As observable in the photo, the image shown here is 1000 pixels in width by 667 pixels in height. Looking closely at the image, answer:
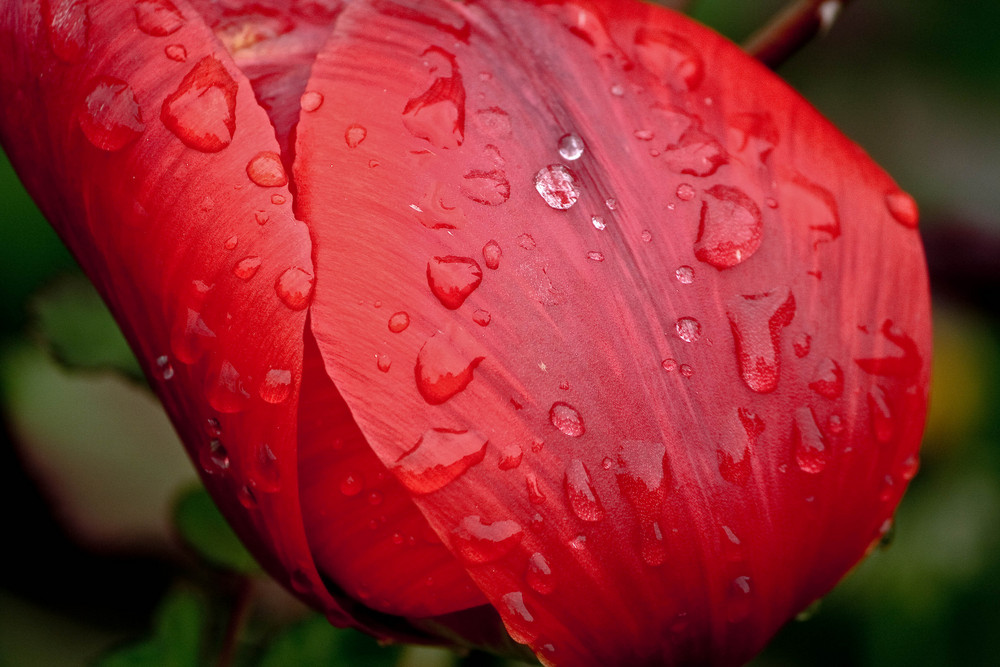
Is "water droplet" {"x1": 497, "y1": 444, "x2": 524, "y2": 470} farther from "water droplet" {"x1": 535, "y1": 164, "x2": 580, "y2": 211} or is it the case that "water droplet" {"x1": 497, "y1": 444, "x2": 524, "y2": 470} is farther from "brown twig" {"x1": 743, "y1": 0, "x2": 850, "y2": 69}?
"brown twig" {"x1": 743, "y1": 0, "x2": 850, "y2": 69}

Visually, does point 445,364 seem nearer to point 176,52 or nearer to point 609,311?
point 609,311

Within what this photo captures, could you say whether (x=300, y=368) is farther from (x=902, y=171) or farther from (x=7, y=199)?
(x=902, y=171)

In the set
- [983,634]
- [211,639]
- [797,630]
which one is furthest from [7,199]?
[983,634]

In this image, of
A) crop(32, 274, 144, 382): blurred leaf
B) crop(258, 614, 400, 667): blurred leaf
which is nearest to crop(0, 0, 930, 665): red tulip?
crop(258, 614, 400, 667): blurred leaf

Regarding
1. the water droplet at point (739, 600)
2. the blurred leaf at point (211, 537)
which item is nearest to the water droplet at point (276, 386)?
the water droplet at point (739, 600)

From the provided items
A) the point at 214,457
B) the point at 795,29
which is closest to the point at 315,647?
the point at 214,457

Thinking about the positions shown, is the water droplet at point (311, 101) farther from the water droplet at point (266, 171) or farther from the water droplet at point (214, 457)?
the water droplet at point (214, 457)
